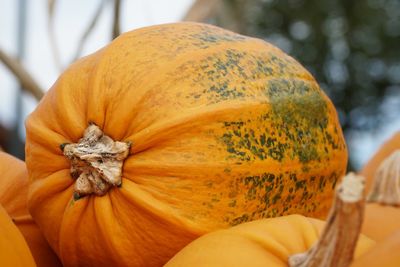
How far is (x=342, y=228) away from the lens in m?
0.51

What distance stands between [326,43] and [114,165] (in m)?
9.25

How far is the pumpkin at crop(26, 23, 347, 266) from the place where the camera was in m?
0.73

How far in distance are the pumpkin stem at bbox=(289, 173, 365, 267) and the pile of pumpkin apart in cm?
9

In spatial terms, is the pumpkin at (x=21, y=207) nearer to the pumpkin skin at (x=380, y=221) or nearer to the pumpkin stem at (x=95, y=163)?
the pumpkin stem at (x=95, y=163)

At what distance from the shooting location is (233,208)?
2.47ft

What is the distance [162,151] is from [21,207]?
25cm

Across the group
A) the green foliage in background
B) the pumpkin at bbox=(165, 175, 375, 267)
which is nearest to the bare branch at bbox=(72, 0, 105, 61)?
the pumpkin at bbox=(165, 175, 375, 267)

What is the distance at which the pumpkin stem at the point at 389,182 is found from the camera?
898 millimetres

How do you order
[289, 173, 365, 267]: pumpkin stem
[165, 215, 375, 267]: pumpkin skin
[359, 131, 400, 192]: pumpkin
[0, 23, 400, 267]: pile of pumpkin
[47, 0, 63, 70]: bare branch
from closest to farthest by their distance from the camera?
[289, 173, 365, 267]: pumpkin stem
[165, 215, 375, 267]: pumpkin skin
[0, 23, 400, 267]: pile of pumpkin
[359, 131, 400, 192]: pumpkin
[47, 0, 63, 70]: bare branch

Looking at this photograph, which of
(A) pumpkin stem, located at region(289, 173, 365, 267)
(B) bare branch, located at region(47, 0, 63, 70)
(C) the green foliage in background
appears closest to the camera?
(A) pumpkin stem, located at region(289, 173, 365, 267)

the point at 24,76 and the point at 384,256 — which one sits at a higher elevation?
the point at 384,256

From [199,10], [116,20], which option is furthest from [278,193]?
[199,10]

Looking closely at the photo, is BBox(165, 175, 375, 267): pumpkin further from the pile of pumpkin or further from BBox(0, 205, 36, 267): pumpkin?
BBox(0, 205, 36, 267): pumpkin

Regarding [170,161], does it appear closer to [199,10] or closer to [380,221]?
[380,221]
